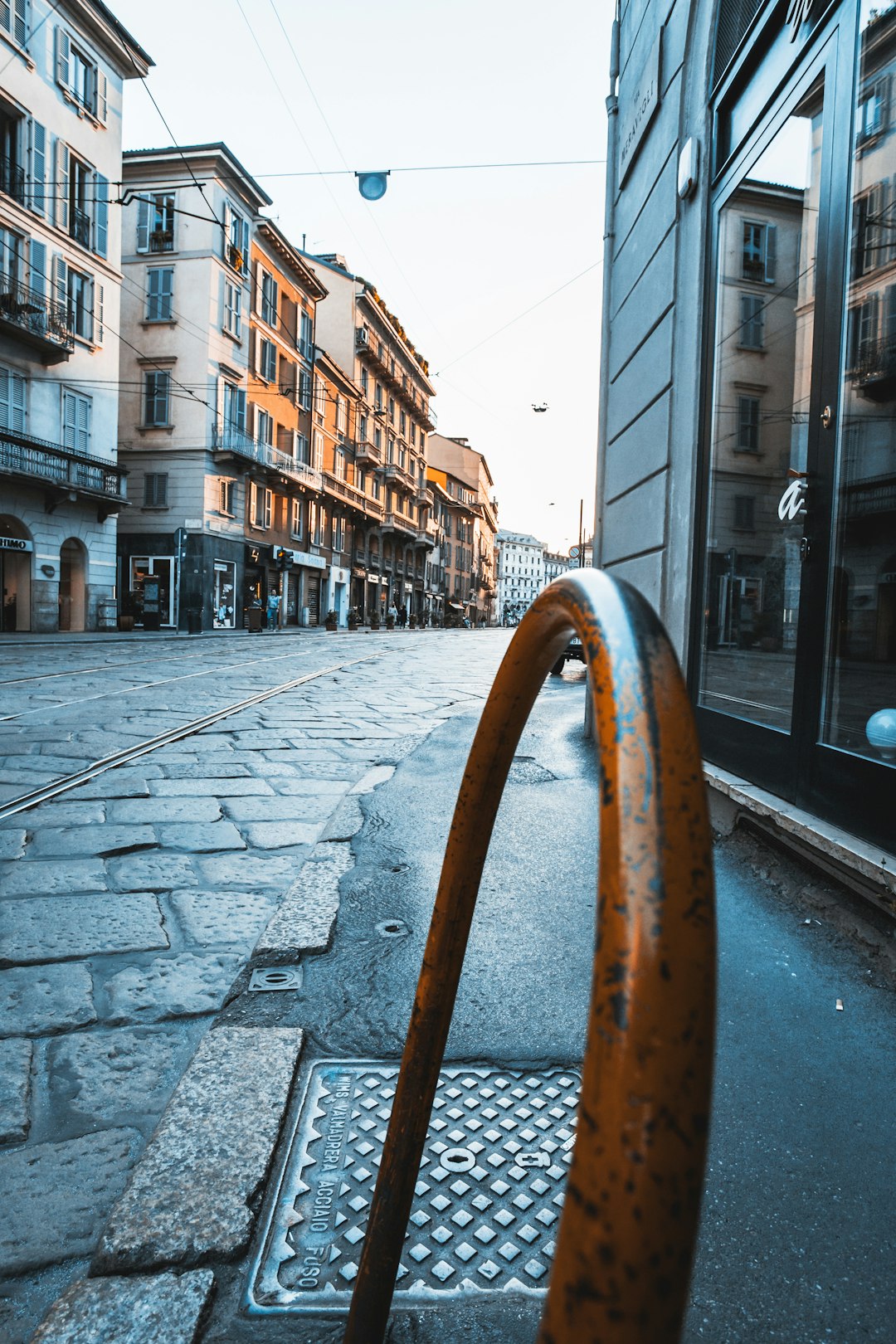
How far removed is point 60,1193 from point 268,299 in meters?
35.3

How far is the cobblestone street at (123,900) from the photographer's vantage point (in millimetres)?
1621

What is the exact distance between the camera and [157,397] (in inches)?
1128

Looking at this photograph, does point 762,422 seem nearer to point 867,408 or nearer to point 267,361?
point 867,408

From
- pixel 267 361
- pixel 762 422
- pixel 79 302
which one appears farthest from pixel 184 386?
pixel 762 422

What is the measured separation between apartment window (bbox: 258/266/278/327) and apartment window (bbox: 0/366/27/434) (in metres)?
13.2

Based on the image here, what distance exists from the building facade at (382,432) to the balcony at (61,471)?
69.4 feet

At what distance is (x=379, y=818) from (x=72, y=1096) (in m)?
2.37

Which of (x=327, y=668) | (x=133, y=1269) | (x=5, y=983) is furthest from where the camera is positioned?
(x=327, y=668)

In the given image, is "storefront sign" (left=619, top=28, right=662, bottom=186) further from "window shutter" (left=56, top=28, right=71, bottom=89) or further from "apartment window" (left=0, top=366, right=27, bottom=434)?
A: "window shutter" (left=56, top=28, right=71, bottom=89)

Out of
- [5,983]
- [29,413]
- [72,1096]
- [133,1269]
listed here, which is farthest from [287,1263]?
[29,413]

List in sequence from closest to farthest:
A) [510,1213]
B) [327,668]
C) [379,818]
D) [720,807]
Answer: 1. [510,1213]
2. [720,807]
3. [379,818]
4. [327,668]

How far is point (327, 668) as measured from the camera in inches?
510

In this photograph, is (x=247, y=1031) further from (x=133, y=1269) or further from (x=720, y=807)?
(x=720, y=807)

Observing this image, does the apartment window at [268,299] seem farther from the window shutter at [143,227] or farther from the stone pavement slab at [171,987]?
the stone pavement slab at [171,987]
